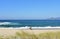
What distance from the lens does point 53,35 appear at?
5500 mm

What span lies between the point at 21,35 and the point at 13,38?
0.31 meters

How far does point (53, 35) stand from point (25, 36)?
0.98m

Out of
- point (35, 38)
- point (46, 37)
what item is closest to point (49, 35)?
point (46, 37)

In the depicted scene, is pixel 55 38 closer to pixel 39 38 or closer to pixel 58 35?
pixel 58 35

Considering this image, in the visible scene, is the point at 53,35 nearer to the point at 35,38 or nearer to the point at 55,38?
the point at 55,38

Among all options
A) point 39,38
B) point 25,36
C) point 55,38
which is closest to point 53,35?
point 55,38

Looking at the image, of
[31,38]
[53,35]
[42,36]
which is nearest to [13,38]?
[31,38]

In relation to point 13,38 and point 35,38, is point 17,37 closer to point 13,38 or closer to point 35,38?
point 13,38

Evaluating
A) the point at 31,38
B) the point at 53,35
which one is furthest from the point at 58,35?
the point at 31,38

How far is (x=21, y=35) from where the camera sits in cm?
559

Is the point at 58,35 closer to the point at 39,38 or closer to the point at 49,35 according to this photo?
the point at 49,35

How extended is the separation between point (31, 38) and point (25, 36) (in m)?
0.23

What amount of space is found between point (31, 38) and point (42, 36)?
16.6 inches

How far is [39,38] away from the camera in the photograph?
17.9ft
